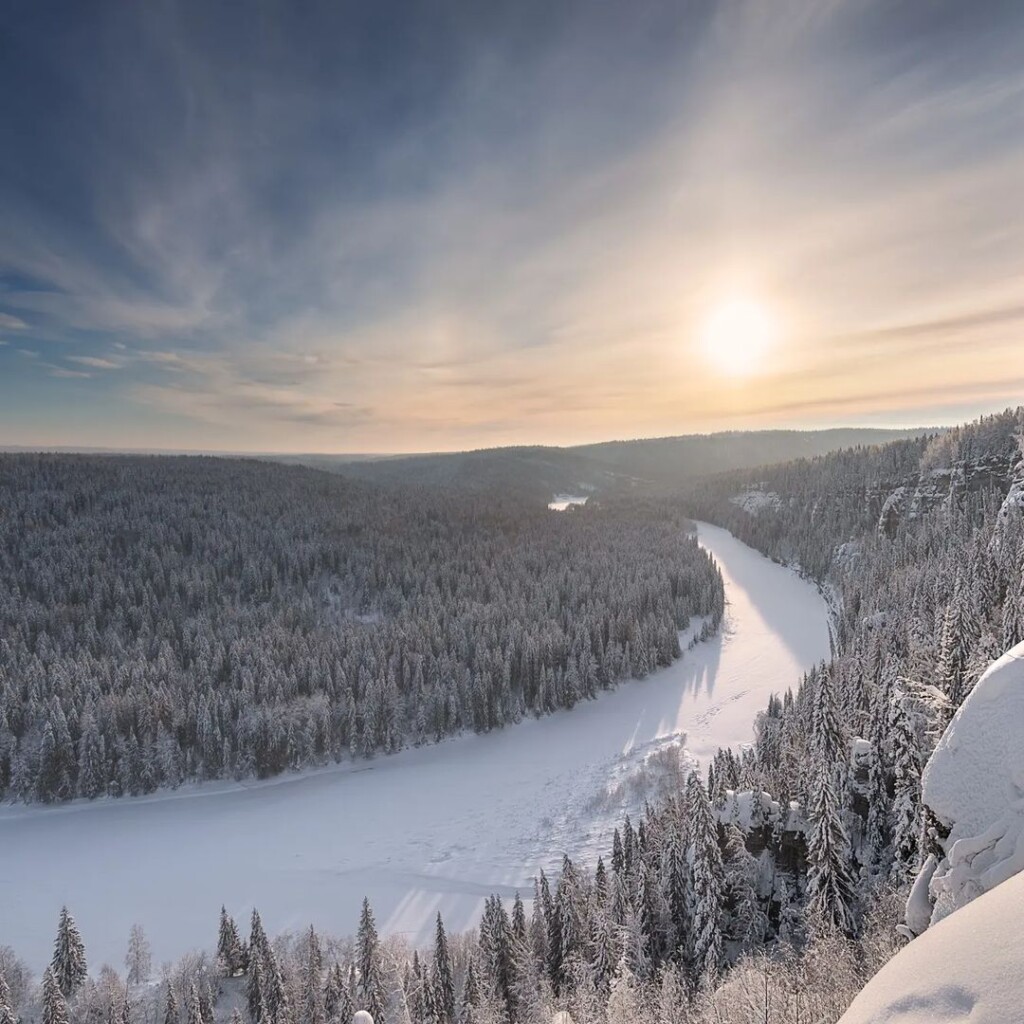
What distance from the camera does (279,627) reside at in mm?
111500

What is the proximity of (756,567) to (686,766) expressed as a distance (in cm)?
13084

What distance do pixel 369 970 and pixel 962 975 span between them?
1814 inches

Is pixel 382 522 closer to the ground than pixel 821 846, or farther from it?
farther from it

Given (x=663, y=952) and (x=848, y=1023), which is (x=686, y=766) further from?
(x=848, y=1023)

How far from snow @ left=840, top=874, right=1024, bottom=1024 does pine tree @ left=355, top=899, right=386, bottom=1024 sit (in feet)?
142

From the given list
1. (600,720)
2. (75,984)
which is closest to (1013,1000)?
(75,984)

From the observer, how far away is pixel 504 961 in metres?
41.5

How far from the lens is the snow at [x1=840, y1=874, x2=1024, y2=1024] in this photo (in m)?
6.25

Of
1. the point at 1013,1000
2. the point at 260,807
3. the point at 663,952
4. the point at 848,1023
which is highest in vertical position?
the point at 1013,1000

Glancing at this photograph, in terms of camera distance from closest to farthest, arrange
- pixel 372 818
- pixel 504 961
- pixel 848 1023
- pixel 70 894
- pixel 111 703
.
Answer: pixel 848 1023, pixel 504 961, pixel 70 894, pixel 372 818, pixel 111 703

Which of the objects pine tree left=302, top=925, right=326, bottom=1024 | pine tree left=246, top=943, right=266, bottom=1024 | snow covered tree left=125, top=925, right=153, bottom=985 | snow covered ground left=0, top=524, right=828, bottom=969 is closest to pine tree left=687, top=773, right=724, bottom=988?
snow covered ground left=0, top=524, right=828, bottom=969

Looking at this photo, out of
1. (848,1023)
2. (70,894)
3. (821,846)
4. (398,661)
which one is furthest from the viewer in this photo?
(398,661)

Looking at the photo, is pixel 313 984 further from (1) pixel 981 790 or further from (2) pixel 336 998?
(1) pixel 981 790

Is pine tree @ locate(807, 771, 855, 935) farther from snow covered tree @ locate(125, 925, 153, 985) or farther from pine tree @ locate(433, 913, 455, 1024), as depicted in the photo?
snow covered tree @ locate(125, 925, 153, 985)
